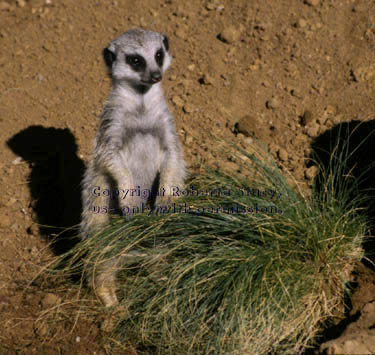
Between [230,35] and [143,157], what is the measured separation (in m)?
1.90

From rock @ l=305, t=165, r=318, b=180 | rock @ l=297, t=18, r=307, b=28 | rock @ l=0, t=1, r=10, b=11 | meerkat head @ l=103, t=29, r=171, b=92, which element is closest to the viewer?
meerkat head @ l=103, t=29, r=171, b=92

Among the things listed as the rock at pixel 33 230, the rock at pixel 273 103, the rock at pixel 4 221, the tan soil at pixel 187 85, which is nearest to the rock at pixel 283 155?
the tan soil at pixel 187 85

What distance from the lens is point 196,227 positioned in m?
2.75

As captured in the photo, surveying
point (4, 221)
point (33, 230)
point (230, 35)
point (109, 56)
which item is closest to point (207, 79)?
point (230, 35)

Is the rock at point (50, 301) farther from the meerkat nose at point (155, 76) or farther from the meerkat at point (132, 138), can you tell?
the meerkat nose at point (155, 76)

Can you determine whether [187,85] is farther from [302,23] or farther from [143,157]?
[143,157]

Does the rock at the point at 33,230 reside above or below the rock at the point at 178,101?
below

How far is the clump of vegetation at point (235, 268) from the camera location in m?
2.53

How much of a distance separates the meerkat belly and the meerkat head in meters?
0.31

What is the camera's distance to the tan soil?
390cm

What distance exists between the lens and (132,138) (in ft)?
10.5

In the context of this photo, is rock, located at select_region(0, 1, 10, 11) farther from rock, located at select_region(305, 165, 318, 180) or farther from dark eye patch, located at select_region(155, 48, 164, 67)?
rock, located at select_region(305, 165, 318, 180)

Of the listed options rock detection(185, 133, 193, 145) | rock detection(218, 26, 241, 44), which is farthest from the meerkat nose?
rock detection(218, 26, 241, 44)

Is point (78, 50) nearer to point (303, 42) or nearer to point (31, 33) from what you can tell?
point (31, 33)
